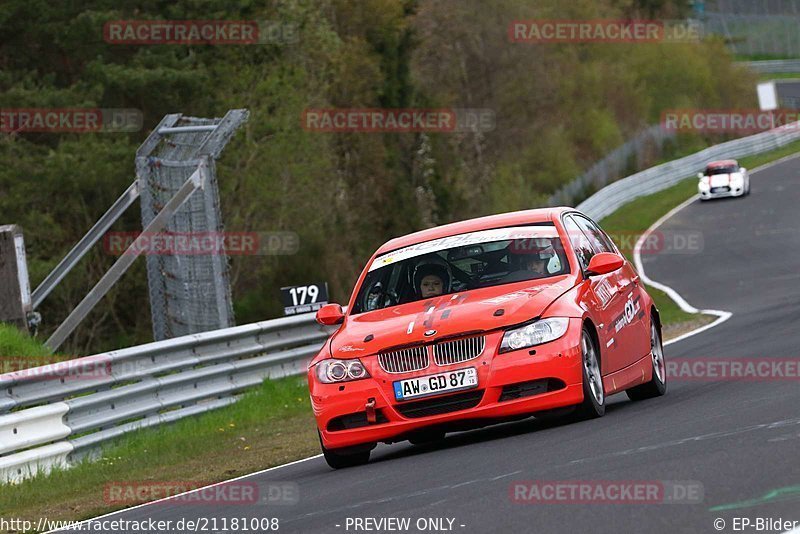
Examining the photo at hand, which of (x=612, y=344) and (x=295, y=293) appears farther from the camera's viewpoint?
(x=295, y=293)

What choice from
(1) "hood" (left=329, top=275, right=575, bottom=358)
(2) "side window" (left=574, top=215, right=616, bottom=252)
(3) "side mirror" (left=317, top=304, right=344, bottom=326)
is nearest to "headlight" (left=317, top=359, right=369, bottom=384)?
(1) "hood" (left=329, top=275, right=575, bottom=358)

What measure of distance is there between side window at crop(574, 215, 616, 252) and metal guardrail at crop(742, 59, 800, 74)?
359 feet

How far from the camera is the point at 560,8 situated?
82562 millimetres

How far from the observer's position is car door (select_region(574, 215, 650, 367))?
11.1 metres

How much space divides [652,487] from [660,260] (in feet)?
112

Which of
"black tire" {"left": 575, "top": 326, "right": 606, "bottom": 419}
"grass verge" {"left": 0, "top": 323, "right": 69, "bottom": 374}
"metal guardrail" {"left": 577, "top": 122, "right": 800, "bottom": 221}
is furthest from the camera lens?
"metal guardrail" {"left": 577, "top": 122, "right": 800, "bottom": 221}

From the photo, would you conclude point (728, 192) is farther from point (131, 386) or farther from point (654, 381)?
point (654, 381)

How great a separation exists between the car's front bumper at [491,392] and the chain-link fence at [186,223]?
7.09 m

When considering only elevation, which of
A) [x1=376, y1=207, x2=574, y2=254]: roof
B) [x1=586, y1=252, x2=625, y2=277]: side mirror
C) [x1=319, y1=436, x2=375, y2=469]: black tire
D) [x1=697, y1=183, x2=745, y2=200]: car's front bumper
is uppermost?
[x1=697, y1=183, x2=745, y2=200]: car's front bumper

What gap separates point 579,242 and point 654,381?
4.48ft

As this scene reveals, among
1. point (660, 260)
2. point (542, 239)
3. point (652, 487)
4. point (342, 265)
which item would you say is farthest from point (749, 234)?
point (652, 487)

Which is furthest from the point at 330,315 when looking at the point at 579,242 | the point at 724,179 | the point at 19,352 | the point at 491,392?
the point at 724,179

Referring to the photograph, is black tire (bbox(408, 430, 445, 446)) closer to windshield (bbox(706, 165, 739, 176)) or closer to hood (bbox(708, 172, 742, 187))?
hood (bbox(708, 172, 742, 187))

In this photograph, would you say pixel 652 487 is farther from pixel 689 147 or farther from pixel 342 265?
pixel 689 147
